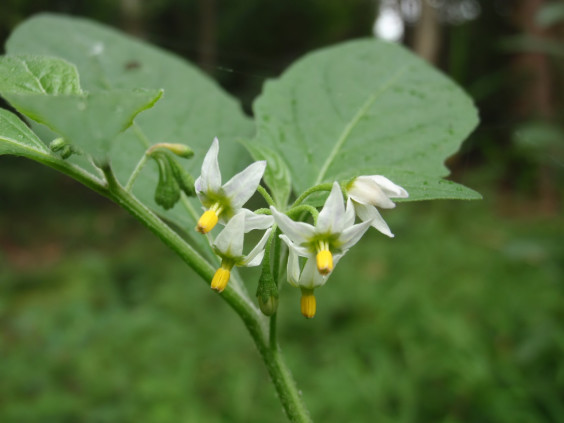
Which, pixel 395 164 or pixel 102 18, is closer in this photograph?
pixel 395 164

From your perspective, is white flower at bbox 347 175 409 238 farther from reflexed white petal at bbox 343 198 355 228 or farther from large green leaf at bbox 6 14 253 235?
large green leaf at bbox 6 14 253 235

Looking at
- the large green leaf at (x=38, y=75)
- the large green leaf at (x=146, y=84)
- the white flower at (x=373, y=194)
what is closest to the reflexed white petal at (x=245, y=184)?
the white flower at (x=373, y=194)

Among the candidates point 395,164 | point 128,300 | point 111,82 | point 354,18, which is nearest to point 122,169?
point 111,82

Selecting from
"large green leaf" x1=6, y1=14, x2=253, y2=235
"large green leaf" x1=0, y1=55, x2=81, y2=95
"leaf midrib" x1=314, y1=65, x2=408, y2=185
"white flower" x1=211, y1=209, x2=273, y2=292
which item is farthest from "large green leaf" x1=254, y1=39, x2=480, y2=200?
"large green leaf" x1=0, y1=55, x2=81, y2=95

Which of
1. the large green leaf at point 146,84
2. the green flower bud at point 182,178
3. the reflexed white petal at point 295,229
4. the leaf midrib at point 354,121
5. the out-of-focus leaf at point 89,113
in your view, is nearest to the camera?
the out-of-focus leaf at point 89,113

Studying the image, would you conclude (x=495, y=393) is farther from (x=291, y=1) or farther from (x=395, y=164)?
(x=291, y=1)

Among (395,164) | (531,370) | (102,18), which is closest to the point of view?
(395,164)

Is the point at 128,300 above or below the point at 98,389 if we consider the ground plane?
below

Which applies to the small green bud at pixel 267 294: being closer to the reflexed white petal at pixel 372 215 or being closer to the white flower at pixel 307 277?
the white flower at pixel 307 277
